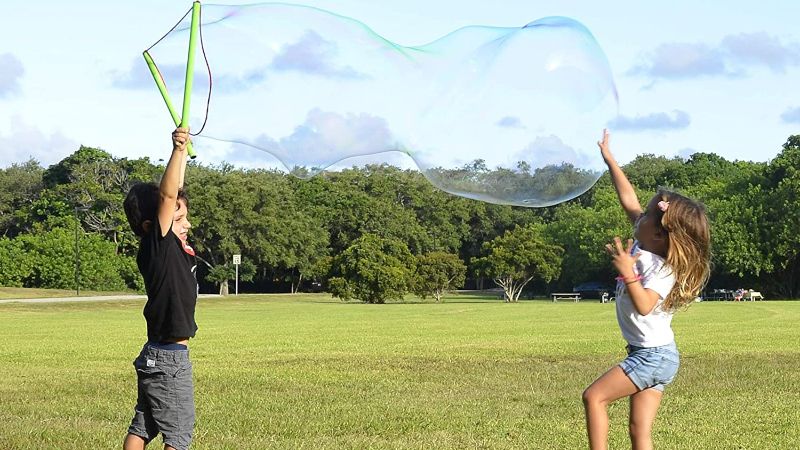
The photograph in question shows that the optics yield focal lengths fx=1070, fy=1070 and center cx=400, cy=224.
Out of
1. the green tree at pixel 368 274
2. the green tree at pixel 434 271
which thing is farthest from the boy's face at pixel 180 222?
the green tree at pixel 434 271

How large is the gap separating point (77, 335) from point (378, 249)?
30248 millimetres

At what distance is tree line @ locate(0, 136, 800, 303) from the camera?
198ft

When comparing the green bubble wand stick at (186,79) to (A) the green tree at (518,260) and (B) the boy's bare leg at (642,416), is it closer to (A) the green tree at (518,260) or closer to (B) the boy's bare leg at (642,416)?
(B) the boy's bare leg at (642,416)

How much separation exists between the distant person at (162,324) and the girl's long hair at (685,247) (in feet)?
8.40

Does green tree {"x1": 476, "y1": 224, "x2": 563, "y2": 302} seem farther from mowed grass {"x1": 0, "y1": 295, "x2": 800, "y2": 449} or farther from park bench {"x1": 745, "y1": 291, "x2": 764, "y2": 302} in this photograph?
mowed grass {"x1": 0, "y1": 295, "x2": 800, "y2": 449}

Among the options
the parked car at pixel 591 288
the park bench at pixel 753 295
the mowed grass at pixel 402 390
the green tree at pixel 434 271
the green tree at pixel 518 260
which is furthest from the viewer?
the parked car at pixel 591 288

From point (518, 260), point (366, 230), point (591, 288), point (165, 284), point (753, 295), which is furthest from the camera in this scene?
point (591, 288)

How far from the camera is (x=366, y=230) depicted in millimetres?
77750

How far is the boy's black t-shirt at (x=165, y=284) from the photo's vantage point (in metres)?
5.61

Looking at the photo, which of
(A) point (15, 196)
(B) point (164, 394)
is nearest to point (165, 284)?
(B) point (164, 394)

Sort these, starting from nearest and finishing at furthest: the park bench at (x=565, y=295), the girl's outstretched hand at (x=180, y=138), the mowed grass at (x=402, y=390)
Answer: the girl's outstretched hand at (x=180, y=138), the mowed grass at (x=402, y=390), the park bench at (x=565, y=295)

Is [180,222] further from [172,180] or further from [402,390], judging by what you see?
[402,390]

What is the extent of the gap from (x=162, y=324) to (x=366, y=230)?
72.1 m

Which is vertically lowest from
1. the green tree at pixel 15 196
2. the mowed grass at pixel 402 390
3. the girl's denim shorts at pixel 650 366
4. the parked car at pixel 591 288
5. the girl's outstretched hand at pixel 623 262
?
the mowed grass at pixel 402 390
